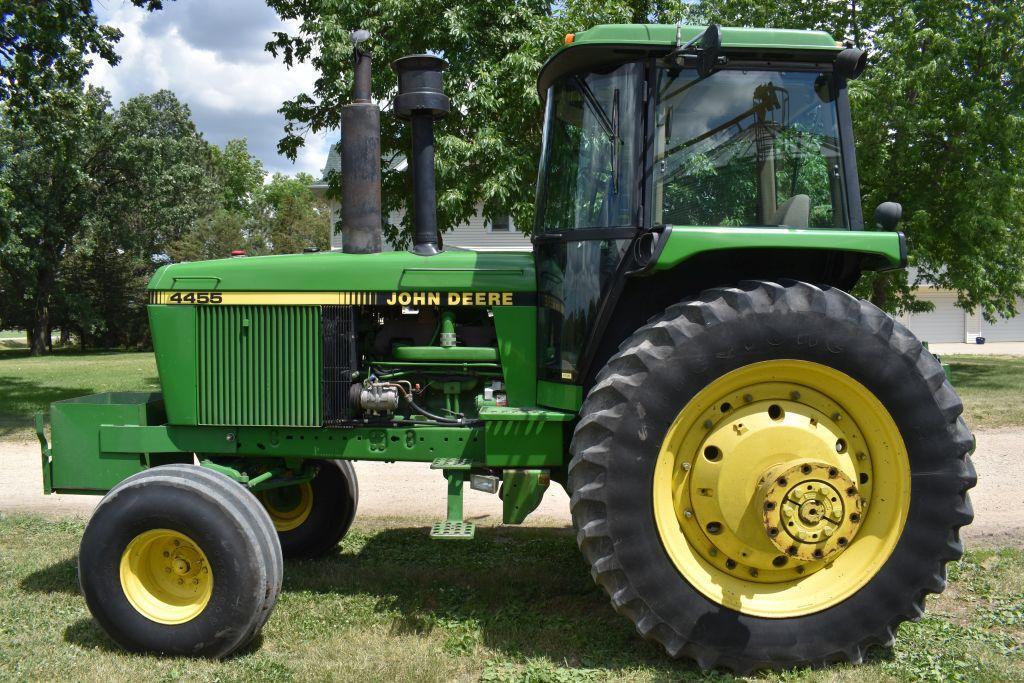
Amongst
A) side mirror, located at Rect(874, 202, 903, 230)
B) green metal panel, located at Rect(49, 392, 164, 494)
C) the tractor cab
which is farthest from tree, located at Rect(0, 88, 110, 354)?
side mirror, located at Rect(874, 202, 903, 230)

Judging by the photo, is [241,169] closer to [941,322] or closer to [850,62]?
[941,322]

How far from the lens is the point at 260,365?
14.3 feet

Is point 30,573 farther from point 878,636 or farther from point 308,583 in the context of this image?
point 878,636

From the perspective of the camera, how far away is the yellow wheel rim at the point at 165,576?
376cm

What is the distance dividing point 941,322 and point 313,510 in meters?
31.1

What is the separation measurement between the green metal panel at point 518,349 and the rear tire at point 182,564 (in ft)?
4.54

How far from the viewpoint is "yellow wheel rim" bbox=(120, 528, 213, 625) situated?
12.3 ft

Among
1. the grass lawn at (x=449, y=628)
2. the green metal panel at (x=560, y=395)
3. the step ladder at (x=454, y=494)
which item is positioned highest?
the green metal panel at (x=560, y=395)

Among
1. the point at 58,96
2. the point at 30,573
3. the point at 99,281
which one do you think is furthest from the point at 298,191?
the point at 30,573

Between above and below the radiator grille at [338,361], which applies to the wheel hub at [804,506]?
below

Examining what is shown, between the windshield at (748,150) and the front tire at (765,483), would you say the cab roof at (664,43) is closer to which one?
the windshield at (748,150)

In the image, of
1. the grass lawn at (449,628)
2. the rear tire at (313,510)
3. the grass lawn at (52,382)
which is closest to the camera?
the grass lawn at (449,628)

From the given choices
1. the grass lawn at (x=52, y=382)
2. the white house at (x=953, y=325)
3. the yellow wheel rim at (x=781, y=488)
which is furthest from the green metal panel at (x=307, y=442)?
the white house at (x=953, y=325)

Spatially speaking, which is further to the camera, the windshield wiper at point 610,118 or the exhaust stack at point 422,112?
the exhaust stack at point 422,112
